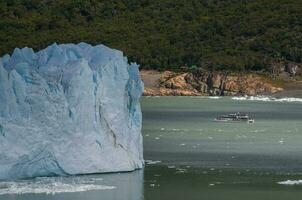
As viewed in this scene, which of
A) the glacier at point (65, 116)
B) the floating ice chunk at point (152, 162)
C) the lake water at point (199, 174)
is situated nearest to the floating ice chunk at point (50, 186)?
the lake water at point (199, 174)

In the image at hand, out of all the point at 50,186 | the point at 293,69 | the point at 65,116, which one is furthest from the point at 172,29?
the point at 50,186

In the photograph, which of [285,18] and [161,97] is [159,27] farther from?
[161,97]

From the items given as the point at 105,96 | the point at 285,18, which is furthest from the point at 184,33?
the point at 105,96

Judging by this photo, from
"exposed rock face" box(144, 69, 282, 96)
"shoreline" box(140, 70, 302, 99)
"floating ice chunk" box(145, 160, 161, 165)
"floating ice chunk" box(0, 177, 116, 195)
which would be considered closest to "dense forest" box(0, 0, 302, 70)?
"exposed rock face" box(144, 69, 282, 96)

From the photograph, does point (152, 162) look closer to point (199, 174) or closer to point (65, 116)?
point (199, 174)

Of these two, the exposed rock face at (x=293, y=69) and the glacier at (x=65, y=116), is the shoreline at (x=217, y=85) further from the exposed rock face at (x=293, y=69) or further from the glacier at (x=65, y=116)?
the glacier at (x=65, y=116)

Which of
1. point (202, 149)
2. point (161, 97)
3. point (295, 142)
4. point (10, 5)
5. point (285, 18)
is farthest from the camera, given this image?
point (10, 5)
